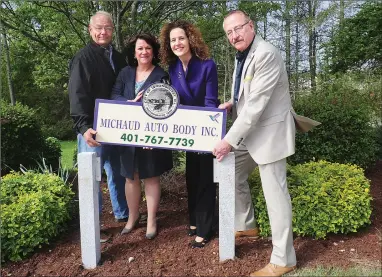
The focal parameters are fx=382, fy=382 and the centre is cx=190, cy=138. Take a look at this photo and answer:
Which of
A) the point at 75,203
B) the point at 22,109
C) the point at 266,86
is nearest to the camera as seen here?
the point at 266,86

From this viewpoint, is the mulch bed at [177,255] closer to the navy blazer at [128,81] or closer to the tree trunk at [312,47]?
the navy blazer at [128,81]

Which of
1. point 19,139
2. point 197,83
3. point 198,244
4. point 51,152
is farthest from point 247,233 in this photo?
point 51,152

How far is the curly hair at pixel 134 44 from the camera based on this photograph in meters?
3.79

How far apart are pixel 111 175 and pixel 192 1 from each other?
376 cm

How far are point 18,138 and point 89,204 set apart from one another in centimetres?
345

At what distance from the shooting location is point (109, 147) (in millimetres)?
4223

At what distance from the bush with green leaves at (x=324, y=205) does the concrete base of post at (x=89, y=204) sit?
5.45ft

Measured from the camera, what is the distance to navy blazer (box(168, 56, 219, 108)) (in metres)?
3.66

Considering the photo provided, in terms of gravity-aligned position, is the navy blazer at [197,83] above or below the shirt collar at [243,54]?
below

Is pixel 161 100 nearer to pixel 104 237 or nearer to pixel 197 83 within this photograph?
pixel 197 83

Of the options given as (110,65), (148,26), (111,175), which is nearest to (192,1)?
(148,26)

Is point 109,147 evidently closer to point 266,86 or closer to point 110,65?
point 110,65

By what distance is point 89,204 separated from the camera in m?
3.53

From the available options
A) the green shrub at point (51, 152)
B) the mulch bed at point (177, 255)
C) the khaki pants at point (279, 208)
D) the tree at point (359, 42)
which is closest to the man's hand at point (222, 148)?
the khaki pants at point (279, 208)
